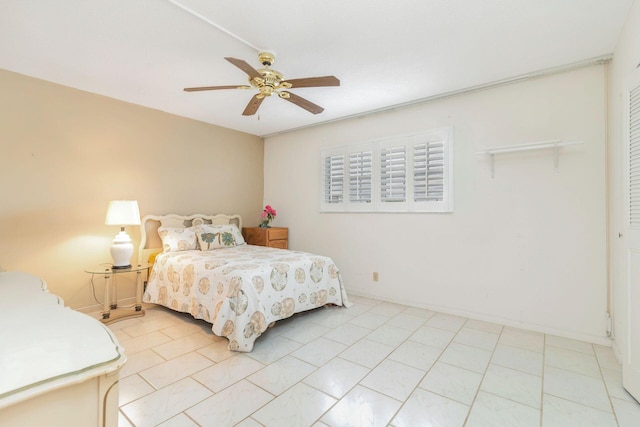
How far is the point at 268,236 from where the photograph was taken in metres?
4.72

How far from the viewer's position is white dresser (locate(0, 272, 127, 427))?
2.54 feet

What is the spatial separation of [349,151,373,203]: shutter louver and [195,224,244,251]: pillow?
1793mm

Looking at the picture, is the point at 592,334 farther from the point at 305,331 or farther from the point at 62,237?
the point at 62,237

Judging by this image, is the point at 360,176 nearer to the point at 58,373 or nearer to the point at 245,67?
the point at 245,67

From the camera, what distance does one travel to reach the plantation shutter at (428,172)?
3.51 meters

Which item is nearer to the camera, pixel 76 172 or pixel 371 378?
pixel 371 378

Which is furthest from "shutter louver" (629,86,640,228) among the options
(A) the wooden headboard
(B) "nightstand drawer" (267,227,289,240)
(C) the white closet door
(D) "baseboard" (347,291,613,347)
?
(A) the wooden headboard

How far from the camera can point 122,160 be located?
3680 mm

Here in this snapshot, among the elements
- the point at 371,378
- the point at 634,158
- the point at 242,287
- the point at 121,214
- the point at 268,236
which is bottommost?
the point at 371,378

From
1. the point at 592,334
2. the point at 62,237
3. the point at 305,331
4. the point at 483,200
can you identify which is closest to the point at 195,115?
the point at 62,237

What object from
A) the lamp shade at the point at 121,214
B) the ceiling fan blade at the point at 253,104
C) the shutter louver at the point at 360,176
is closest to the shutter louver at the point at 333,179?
the shutter louver at the point at 360,176

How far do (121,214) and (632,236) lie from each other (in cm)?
441

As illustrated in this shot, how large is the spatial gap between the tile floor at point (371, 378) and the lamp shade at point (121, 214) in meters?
1.10

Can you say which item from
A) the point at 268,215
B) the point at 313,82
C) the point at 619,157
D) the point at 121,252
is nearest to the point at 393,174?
the point at 313,82
